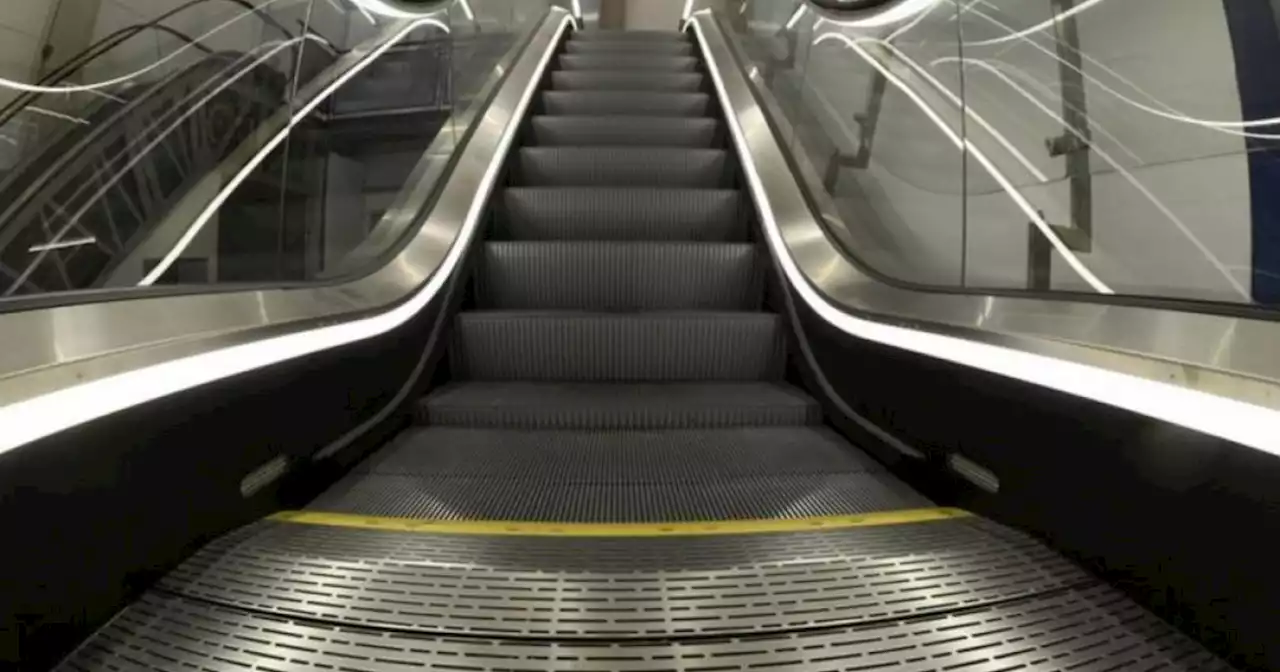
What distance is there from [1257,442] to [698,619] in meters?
0.92

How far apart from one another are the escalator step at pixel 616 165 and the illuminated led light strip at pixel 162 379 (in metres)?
1.85

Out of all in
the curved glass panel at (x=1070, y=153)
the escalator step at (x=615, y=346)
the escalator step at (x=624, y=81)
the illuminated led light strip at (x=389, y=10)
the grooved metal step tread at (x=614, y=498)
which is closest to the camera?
the grooved metal step tread at (x=614, y=498)

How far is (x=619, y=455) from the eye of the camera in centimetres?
253

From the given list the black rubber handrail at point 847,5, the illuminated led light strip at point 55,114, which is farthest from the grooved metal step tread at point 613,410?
the black rubber handrail at point 847,5

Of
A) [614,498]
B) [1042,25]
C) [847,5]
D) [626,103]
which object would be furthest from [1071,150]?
[847,5]

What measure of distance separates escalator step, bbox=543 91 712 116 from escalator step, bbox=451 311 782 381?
2.53 m

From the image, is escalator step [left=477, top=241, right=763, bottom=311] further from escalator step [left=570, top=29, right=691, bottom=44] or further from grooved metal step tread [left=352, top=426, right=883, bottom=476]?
escalator step [left=570, top=29, right=691, bottom=44]

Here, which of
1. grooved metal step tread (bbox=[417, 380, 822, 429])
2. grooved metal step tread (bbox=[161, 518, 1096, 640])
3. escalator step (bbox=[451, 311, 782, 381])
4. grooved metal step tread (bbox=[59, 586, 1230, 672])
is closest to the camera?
grooved metal step tread (bbox=[59, 586, 1230, 672])

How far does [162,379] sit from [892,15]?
13.7 feet

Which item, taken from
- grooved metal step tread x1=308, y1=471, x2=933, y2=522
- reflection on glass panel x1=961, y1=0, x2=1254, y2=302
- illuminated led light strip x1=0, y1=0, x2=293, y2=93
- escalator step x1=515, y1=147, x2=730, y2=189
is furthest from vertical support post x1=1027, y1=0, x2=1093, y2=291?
illuminated led light strip x1=0, y1=0, x2=293, y2=93

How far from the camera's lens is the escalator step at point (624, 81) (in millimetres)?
6051

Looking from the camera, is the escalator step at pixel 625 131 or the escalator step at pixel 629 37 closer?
the escalator step at pixel 625 131

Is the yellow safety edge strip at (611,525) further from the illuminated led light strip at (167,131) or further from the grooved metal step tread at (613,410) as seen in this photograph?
the illuminated led light strip at (167,131)

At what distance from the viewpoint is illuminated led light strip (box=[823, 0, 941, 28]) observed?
3.96 m
